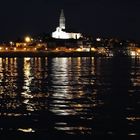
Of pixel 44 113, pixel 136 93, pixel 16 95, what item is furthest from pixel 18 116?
pixel 136 93

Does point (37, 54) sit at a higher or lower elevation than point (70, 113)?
higher

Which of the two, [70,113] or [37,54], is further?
[37,54]

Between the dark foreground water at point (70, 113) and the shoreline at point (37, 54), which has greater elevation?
the shoreline at point (37, 54)

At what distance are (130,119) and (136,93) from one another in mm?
10930

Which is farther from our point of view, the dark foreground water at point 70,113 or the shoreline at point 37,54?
the shoreline at point 37,54

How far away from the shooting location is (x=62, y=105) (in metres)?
24.8

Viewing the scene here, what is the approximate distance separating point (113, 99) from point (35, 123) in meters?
9.07

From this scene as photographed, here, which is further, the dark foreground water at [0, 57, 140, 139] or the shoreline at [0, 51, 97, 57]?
the shoreline at [0, 51, 97, 57]

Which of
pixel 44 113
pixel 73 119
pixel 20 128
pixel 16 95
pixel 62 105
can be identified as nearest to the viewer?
pixel 20 128

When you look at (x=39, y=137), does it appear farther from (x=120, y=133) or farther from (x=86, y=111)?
(x=86, y=111)

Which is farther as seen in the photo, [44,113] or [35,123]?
[44,113]

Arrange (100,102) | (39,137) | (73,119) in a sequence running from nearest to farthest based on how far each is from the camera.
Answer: (39,137) → (73,119) → (100,102)

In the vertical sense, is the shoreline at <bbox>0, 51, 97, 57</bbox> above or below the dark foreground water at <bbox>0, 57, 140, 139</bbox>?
A: above

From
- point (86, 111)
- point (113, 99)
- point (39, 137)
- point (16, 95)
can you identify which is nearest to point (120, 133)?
point (39, 137)
